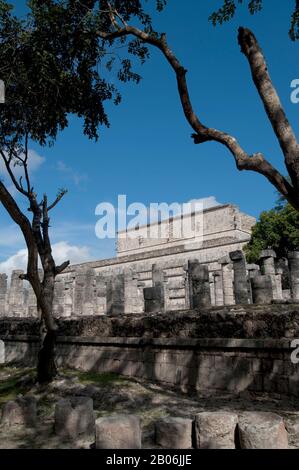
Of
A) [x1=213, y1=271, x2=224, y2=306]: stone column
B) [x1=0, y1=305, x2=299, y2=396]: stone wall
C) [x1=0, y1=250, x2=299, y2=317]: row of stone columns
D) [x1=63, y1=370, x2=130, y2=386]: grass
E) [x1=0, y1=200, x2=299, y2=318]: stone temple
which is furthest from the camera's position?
[x1=213, y1=271, x2=224, y2=306]: stone column

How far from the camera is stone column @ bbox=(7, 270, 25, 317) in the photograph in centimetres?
2372

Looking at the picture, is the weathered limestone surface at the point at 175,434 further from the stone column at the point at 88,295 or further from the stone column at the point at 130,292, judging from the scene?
the stone column at the point at 130,292

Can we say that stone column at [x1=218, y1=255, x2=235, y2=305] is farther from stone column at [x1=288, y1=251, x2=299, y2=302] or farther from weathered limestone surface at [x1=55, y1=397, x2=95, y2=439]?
weathered limestone surface at [x1=55, y1=397, x2=95, y2=439]

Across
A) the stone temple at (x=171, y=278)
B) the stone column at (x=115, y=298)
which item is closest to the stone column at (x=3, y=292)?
the stone temple at (x=171, y=278)

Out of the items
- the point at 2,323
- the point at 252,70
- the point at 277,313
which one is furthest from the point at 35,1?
the point at 2,323

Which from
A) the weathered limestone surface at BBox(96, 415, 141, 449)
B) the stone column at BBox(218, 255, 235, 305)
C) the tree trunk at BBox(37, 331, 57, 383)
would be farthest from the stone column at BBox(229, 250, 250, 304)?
the weathered limestone surface at BBox(96, 415, 141, 449)

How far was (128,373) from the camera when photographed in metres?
9.31

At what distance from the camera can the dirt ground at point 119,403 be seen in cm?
501

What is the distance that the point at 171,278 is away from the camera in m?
27.8

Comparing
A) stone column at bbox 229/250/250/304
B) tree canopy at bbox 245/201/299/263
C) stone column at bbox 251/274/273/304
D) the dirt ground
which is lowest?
the dirt ground

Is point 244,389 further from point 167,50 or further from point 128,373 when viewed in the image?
point 167,50

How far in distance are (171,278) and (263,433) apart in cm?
2368

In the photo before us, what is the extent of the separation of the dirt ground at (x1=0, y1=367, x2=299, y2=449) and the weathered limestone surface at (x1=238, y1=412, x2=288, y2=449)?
0.37m

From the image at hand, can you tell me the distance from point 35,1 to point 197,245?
23004 millimetres
